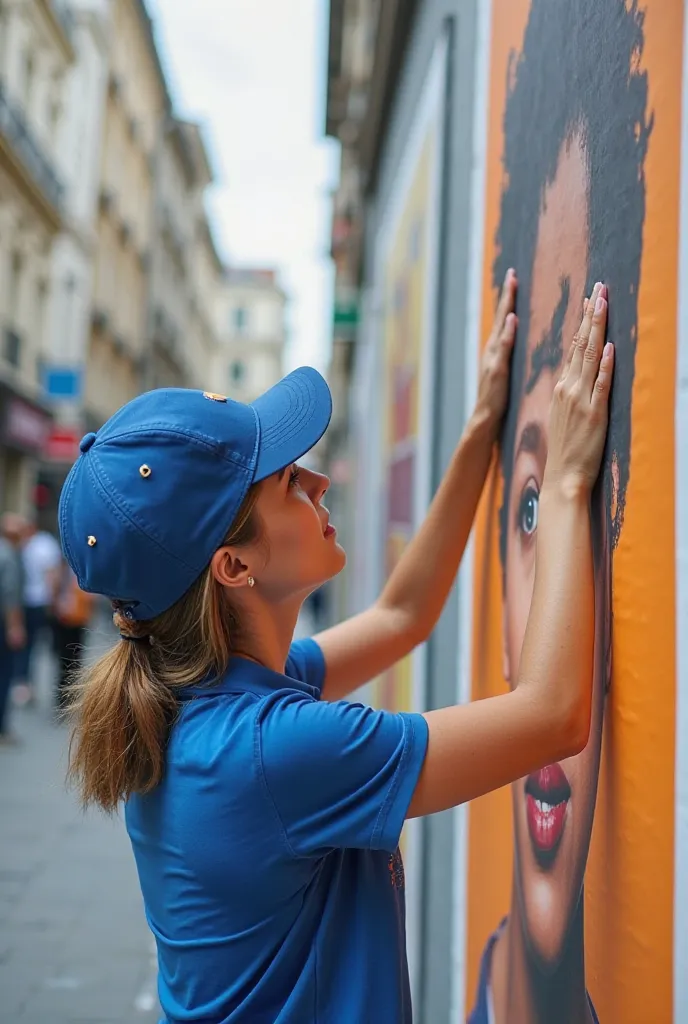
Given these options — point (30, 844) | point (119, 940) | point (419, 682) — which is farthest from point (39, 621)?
point (419, 682)

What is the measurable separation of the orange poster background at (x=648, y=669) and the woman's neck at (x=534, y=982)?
7 centimetres

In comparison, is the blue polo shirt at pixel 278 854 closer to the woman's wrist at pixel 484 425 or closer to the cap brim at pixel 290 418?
the cap brim at pixel 290 418

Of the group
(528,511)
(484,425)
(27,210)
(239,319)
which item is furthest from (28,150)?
(239,319)

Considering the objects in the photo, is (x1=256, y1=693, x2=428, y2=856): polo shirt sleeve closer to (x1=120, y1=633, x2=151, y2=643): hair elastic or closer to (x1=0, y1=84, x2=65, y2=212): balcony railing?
(x1=120, y1=633, x2=151, y2=643): hair elastic

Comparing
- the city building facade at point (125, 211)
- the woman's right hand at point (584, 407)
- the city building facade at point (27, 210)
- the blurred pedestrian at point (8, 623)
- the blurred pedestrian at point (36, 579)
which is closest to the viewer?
the woman's right hand at point (584, 407)

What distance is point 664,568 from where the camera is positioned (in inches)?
49.3

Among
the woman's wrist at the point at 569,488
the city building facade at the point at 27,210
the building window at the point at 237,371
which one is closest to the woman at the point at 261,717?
the woman's wrist at the point at 569,488

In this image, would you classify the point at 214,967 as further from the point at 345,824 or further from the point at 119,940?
the point at 119,940

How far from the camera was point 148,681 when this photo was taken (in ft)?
5.37

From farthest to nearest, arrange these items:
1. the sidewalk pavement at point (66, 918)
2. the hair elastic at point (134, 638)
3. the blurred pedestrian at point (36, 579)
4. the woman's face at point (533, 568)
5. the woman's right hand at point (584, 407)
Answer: the blurred pedestrian at point (36, 579), the sidewalk pavement at point (66, 918), the hair elastic at point (134, 638), the woman's face at point (533, 568), the woman's right hand at point (584, 407)

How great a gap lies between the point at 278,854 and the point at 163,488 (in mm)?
536

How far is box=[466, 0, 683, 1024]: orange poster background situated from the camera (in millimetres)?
1238

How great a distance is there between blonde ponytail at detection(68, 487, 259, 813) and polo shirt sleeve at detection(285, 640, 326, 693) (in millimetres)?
441

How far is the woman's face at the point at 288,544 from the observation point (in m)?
1.68
